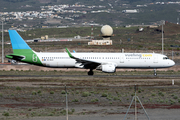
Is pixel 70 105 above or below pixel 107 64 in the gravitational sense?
below

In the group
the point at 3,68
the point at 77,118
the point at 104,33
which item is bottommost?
the point at 77,118

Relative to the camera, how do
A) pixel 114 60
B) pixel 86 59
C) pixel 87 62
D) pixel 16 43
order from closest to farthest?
pixel 87 62, pixel 114 60, pixel 86 59, pixel 16 43

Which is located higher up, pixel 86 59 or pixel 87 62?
pixel 86 59

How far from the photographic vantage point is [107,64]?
147 feet

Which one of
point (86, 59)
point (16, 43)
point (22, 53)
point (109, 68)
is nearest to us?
point (109, 68)

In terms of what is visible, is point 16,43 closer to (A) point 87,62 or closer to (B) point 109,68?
(A) point 87,62

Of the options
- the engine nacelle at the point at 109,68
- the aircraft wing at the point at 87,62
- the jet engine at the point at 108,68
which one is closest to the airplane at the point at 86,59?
the aircraft wing at the point at 87,62

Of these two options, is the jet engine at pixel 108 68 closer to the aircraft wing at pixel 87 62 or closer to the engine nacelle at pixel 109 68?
the engine nacelle at pixel 109 68

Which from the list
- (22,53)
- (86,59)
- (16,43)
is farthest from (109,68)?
(16,43)

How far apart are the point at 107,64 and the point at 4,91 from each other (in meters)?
18.1

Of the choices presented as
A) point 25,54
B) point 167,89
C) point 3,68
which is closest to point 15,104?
point 167,89

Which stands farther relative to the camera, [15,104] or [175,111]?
[15,104]

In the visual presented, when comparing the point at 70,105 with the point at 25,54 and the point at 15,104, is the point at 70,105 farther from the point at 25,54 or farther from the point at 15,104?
the point at 25,54

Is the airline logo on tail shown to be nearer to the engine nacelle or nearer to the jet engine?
the jet engine
